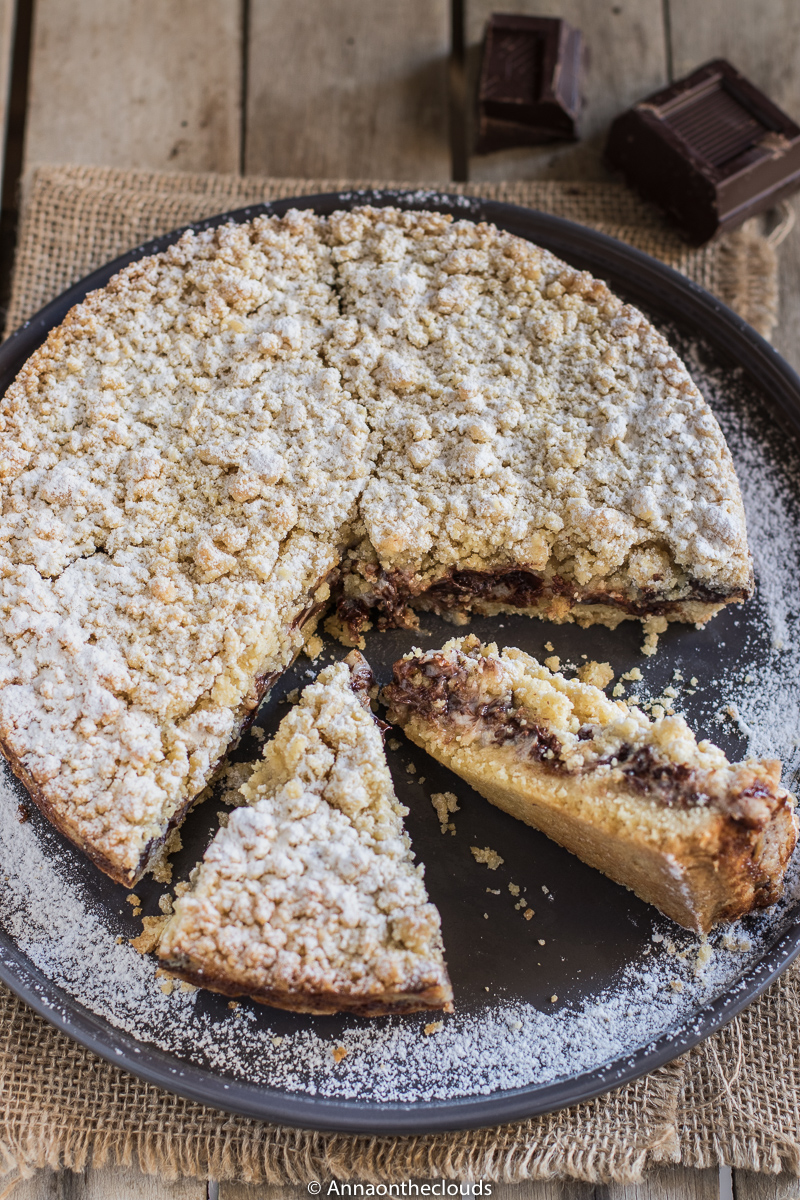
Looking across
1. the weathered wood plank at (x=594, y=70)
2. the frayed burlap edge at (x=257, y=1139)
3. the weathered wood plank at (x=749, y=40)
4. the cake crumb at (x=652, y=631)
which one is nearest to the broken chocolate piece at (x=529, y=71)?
the weathered wood plank at (x=594, y=70)

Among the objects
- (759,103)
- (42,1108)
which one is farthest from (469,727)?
(759,103)

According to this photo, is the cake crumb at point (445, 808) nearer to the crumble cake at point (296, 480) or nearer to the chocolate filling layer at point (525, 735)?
the chocolate filling layer at point (525, 735)

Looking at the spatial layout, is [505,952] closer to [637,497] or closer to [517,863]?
[517,863]

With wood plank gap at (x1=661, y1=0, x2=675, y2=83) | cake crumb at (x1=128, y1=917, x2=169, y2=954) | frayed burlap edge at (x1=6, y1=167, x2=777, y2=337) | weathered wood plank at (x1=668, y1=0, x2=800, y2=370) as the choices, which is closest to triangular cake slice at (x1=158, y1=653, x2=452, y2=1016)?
cake crumb at (x1=128, y1=917, x2=169, y2=954)

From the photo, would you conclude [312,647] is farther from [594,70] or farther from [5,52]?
[5,52]

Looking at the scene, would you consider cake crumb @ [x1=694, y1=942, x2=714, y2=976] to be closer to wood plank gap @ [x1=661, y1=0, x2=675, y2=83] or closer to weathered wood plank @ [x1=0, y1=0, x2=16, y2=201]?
wood plank gap @ [x1=661, y1=0, x2=675, y2=83]
